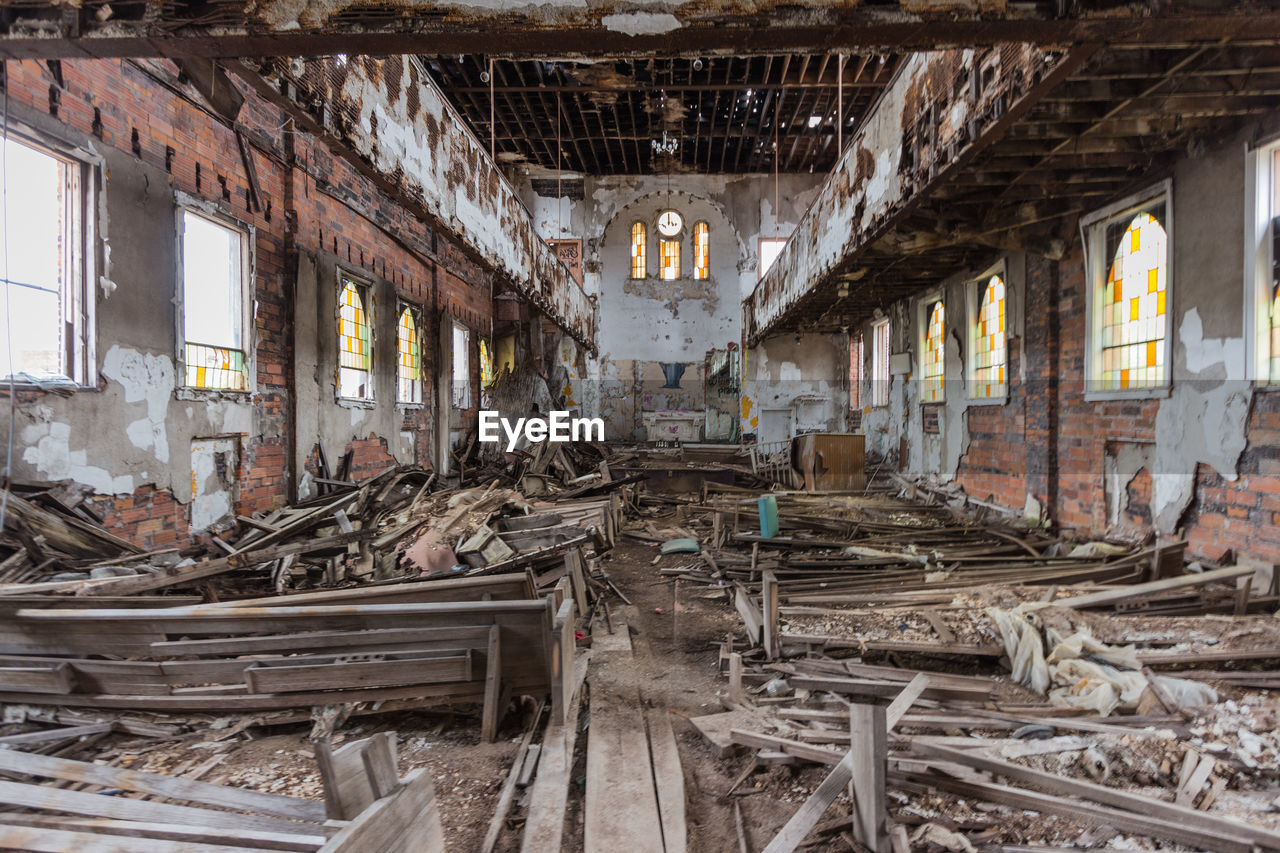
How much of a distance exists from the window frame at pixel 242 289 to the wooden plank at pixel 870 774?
594 cm

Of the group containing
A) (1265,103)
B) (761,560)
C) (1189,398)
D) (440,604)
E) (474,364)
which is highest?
(1265,103)

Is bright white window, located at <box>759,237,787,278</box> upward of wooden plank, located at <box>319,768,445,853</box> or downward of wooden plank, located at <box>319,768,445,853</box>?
upward

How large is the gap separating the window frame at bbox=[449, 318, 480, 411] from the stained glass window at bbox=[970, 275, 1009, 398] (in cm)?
904

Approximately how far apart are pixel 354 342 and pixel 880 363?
1127 centimetres

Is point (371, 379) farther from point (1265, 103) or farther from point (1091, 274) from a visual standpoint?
point (1265, 103)

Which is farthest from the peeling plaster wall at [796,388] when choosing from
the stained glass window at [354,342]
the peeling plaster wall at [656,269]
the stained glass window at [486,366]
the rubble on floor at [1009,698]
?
the stained glass window at [354,342]

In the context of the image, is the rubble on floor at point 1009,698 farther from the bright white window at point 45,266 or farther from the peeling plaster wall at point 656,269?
the peeling plaster wall at point 656,269

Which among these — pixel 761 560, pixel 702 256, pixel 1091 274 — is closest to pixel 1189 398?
pixel 1091 274

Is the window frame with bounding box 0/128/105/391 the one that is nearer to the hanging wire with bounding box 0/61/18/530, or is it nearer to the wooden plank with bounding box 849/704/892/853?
the hanging wire with bounding box 0/61/18/530

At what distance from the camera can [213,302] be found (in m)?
5.89

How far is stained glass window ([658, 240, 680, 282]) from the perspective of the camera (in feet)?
68.0

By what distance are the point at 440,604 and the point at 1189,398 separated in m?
6.12

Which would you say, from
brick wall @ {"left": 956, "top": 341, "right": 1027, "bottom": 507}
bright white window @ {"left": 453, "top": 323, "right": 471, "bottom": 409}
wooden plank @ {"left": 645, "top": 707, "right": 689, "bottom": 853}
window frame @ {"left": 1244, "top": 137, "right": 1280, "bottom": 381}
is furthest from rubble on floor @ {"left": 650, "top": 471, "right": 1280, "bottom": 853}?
bright white window @ {"left": 453, "top": 323, "right": 471, "bottom": 409}

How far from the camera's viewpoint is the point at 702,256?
816 inches
